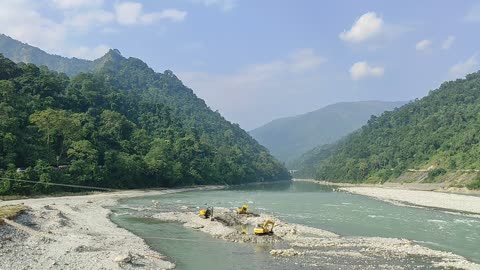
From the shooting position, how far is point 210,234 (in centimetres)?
3438

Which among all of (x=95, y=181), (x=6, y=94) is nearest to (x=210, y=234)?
(x=95, y=181)

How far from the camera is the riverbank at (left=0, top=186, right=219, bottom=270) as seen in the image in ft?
72.9

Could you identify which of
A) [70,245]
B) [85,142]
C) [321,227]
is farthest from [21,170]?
[321,227]

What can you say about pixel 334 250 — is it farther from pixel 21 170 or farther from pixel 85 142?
pixel 85 142

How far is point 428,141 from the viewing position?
131000 millimetres

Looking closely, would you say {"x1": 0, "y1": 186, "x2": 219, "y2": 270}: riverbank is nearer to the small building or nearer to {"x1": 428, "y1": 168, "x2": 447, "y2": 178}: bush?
the small building

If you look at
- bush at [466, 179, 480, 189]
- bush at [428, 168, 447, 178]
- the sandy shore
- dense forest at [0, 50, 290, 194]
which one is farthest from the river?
bush at [428, 168, 447, 178]

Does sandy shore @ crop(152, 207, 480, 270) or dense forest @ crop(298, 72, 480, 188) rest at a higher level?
dense forest @ crop(298, 72, 480, 188)

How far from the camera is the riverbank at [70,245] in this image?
22234mm

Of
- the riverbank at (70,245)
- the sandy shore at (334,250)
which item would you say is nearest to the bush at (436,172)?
the sandy shore at (334,250)

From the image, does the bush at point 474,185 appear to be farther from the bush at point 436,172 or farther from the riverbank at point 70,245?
the riverbank at point 70,245

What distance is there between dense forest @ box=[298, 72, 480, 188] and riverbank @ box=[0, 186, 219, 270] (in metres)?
71.7

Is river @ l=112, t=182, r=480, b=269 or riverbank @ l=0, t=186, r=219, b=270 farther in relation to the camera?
river @ l=112, t=182, r=480, b=269

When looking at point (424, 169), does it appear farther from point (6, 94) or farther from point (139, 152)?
point (6, 94)
